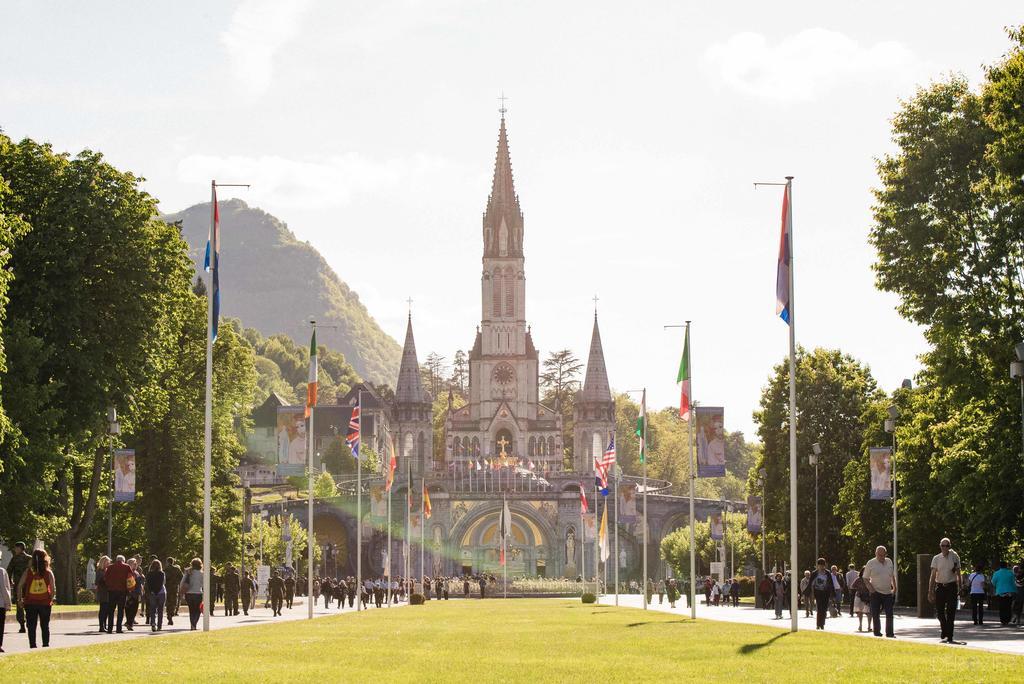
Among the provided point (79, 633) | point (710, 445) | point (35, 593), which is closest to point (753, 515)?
point (710, 445)

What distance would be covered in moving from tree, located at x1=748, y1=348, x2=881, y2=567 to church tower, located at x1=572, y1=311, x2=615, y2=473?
322 feet

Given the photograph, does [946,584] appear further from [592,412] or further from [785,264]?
[592,412]

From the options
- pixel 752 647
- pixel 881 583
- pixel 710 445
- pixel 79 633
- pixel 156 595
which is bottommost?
pixel 79 633

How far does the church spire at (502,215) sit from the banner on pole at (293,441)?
13411 centimetres

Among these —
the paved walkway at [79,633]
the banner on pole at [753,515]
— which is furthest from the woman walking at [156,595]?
the banner on pole at [753,515]

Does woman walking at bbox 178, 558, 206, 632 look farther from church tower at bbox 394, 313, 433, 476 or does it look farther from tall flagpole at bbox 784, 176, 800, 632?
church tower at bbox 394, 313, 433, 476

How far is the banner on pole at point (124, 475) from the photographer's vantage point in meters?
47.8

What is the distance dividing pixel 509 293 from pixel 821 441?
10971 centimetres

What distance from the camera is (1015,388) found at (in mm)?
44531

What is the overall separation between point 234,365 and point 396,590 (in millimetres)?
27630

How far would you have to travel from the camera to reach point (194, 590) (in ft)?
125

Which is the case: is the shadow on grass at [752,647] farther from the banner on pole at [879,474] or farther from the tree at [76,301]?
the tree at [76,301]

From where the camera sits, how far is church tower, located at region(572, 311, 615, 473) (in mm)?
179875

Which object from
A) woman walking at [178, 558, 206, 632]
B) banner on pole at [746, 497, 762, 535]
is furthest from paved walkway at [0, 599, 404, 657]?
banner on pole at [746, 497, 762, 535]
